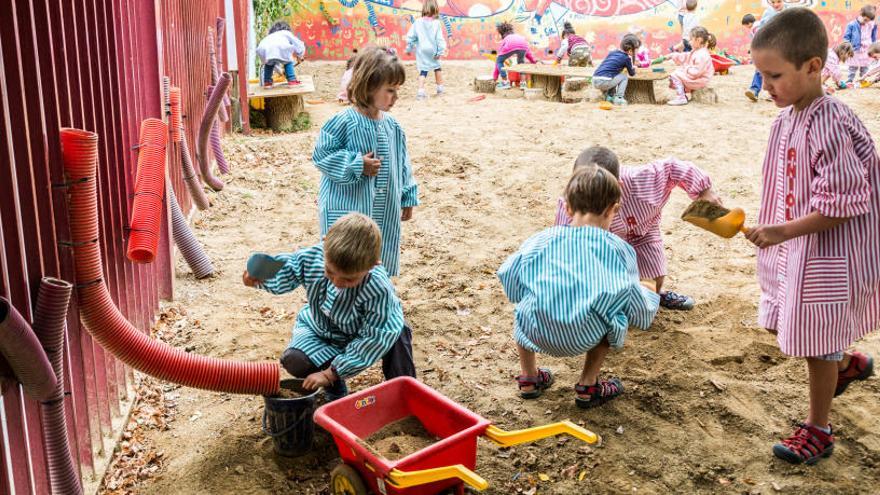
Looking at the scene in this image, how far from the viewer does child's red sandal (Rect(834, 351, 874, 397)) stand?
3.42m

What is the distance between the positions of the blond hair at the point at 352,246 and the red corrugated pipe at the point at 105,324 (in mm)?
544

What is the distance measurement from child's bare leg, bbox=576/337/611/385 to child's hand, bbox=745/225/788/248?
2.73 feet

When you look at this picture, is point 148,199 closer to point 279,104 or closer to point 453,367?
point 453,367

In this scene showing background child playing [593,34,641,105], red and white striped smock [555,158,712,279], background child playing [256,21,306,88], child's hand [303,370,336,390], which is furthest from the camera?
background child playing [593,34,641,105]

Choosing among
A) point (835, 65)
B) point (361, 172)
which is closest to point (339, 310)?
point (361, 172)

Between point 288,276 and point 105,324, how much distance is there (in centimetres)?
72

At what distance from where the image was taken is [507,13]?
18.0m

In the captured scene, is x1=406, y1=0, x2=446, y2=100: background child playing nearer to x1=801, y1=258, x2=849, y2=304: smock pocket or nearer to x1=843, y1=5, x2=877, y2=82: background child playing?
x1=843, y1=5, x2=877, y2=82: background child playing

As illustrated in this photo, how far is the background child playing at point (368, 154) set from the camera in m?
4.02

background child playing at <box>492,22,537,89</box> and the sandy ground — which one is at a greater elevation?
background child playing at <box>492,22,537,89</box>

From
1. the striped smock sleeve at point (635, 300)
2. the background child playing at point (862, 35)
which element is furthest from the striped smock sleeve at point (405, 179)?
the background child playing at point (862, 35)

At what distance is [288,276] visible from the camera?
327 centimetres

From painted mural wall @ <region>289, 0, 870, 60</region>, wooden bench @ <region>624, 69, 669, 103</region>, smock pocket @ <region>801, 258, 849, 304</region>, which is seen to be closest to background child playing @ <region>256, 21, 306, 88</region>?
wooden bench @ <region>624, 69, 669, 103</region>

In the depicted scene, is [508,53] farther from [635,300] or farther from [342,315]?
[342,315]
